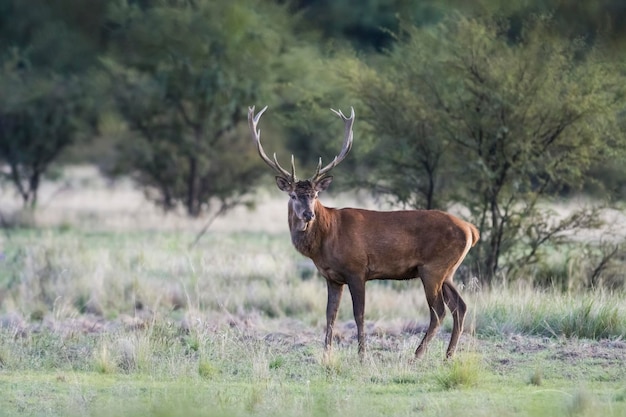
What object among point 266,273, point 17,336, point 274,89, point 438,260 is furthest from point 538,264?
point 274,89

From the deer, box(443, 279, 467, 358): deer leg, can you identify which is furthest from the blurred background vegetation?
the deer

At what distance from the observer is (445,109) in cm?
1734

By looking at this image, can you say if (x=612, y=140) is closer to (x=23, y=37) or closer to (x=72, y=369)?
(x=72, y=369)

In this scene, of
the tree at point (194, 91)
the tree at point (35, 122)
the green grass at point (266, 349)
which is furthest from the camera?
the tree at point (35, 122)

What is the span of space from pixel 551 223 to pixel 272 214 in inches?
A: 543

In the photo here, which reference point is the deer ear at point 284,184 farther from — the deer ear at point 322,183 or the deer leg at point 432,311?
the deer leg at point 432,311

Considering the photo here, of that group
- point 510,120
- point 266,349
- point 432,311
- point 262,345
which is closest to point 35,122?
point 510,120

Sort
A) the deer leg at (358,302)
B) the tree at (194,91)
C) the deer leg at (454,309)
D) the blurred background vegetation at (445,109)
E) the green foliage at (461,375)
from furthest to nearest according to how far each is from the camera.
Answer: the tree at (194,91), the blurred background vegetation at (445,109), the deer leg at (358,302), the deer leg at (454,309), the green foliage at (461,375)

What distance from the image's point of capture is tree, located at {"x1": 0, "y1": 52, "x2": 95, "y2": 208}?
29.8 meters

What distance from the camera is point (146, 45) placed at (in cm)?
2831

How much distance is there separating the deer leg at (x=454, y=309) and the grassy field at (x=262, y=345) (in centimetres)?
17

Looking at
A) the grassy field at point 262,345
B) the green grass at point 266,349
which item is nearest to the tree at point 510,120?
the grassy field at point 262,345

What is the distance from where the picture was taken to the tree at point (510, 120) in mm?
16594

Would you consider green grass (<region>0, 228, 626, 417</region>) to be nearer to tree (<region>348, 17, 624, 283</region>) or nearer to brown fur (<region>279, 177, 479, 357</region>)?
brown fur (<region>279, 177, 479, 357</region>)
